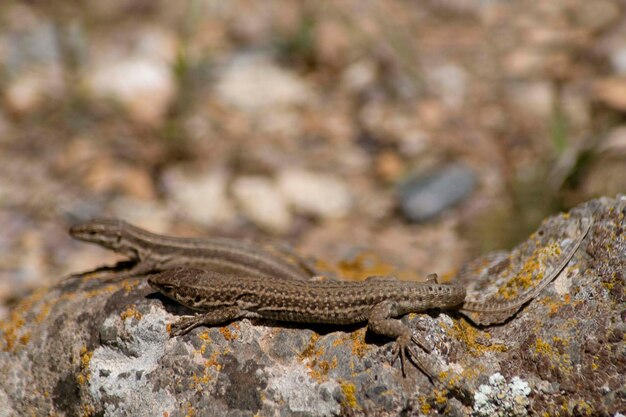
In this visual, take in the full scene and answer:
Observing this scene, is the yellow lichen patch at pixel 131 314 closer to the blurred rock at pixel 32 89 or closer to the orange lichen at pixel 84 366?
the orange lichen at pixel 84 366

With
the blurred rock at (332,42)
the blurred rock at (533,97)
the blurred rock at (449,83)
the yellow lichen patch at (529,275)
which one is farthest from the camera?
the blurred rock at (332,42)

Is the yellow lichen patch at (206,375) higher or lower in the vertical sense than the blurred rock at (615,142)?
lower

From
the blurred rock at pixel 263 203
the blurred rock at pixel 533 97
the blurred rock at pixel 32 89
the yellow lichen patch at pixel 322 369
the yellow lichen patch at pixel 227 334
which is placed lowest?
the yellow lichen patch at pixel 322 369

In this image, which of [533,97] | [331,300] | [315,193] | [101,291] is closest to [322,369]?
[331,300]

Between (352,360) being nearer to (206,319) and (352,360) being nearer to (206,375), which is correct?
(206,375)

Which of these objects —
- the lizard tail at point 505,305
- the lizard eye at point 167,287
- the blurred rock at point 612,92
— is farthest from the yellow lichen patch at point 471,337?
the blurred rock at point 612,92

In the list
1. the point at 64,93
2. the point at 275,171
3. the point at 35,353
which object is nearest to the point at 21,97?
the point at 64,93

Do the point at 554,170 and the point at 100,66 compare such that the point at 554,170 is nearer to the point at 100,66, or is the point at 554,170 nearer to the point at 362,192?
the point at 362,192
